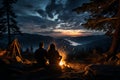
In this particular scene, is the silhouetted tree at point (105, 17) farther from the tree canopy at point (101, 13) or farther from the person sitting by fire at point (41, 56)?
the person sitting by fire at point (41, 56)

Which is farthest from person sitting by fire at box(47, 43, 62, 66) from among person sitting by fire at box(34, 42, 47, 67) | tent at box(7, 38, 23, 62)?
tent at box(7, 38, 23, 62)

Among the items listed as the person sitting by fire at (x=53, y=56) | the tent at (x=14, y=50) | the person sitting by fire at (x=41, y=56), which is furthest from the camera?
the tent at (x=14, y=50)

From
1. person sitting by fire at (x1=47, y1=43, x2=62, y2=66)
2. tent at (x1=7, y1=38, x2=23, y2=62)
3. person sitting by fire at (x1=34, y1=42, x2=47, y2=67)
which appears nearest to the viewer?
person sitting by fire at (x1=34, y1=42, x2=47, y2=67)

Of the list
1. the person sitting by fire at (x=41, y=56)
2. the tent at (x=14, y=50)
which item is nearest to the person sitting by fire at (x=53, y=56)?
the person sitting by fire at (x=41, y=56)

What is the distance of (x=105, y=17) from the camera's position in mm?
23344

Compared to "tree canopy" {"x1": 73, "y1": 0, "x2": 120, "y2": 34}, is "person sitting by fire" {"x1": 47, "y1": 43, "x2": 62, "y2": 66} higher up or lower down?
lower down

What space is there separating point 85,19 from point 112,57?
4.19 metres

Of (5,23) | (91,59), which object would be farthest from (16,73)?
(5,23)

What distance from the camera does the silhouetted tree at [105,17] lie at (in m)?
22.9

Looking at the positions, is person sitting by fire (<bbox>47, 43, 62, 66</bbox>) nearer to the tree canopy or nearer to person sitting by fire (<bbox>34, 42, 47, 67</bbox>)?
person sitting by fire (<bbox>34, 42, 47, 67</bbox>)

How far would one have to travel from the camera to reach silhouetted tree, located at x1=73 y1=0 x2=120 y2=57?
22.9 m

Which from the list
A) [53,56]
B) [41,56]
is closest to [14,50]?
[53,56]

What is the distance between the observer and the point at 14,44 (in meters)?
23.1

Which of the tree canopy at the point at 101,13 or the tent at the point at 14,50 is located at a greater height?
the tree canopy at the point at 101,13
